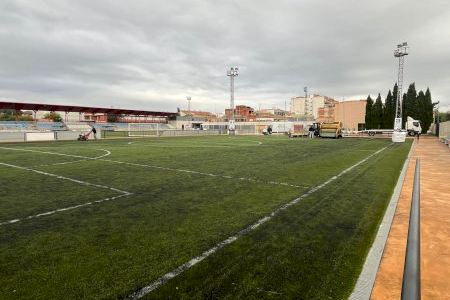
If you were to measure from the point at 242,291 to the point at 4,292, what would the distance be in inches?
94.1

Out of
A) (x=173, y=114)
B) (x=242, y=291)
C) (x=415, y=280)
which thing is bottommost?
(x=242, y=291)

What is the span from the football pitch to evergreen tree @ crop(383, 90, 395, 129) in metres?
71.2

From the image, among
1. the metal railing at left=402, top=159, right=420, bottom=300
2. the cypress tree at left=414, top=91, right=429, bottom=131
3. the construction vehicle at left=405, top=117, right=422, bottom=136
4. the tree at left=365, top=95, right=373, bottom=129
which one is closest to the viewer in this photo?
the metal railing at left=402, top=159, right=420, bottom=300

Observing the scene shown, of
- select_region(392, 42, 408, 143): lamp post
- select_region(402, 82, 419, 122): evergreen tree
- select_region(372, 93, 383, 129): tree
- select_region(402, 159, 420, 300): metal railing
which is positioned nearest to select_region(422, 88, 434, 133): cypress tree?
select_region(402, 82, 419, 122): evergreen tree

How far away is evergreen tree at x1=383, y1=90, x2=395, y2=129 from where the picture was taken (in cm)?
7275

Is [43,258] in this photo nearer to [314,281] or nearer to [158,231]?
[158,231]

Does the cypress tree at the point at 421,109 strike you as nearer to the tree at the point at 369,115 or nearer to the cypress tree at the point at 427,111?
the cypress tree at the point at 427,111

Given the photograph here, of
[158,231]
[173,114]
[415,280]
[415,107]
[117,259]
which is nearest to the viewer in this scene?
[415,280]

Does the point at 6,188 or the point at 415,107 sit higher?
the point at 415,107

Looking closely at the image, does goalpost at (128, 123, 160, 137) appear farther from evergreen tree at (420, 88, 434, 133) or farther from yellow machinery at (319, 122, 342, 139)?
evergreen tree at (420, 88, 434, 133)

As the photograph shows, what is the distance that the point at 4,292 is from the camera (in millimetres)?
3262

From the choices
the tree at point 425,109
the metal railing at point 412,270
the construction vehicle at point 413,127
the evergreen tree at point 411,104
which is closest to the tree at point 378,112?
the evergreen tree at point 411,104

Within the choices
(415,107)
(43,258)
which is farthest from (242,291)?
(415,107)

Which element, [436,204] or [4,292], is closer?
[4,292]
